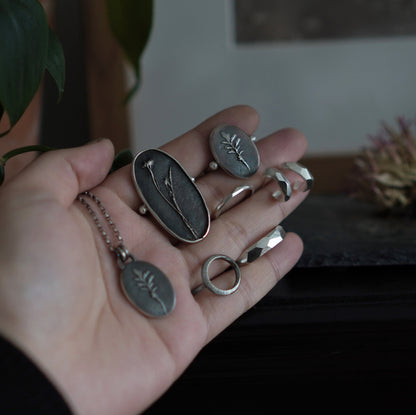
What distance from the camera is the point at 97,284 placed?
670 millimetres

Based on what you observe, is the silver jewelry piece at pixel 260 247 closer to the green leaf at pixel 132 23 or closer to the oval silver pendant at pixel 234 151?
the oval silver pendant at pixel 234 151

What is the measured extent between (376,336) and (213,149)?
0.44 metres

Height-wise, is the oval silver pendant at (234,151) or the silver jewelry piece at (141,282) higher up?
the oval silver pendant at (234,151)

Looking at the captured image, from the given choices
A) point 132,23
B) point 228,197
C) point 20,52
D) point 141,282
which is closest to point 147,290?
point 141,282

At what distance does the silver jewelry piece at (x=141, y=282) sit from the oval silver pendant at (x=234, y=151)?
0.26 metres

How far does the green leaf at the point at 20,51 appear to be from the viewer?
583 millimetres

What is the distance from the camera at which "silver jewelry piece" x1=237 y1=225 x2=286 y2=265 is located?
78 centimetres

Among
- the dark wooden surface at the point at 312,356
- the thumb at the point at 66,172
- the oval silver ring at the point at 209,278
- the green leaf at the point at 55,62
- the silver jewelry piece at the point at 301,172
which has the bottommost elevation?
the dark wooden surface at the point at 312,356

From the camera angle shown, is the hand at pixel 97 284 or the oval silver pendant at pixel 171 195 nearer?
the hand at pixel 97 284

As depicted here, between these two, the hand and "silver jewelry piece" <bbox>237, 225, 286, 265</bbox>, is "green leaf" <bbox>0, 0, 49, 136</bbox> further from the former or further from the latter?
"silver jewelry piece" <bbox>237, 225, 286, 265</bbox>

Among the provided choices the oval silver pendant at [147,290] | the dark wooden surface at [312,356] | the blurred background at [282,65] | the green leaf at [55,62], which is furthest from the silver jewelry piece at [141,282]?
the blurred background at [282,65]

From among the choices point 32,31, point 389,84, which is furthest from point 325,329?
point 389,84

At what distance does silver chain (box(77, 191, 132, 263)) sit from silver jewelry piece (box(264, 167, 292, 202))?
1.06 ft

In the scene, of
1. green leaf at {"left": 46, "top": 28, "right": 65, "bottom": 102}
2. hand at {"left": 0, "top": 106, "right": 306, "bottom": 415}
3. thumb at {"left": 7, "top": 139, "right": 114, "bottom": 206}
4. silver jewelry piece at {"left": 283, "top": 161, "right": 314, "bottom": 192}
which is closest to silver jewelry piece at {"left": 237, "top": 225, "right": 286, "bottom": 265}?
hand at {"left": 0, "top": 106, "right": 306, "bottom": 415}
